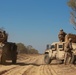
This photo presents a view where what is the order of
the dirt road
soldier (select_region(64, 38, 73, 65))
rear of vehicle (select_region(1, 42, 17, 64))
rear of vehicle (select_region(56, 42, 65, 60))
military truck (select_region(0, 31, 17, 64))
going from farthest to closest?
1. rear of vehicle (select_region(1, 42, 17, 64))
2. military truck (select_region(0, 31, 17, 64))
3. rear of vehicle (select_region(56, 42, 65, 60))
4. soldier (select_region(64, 38, 73, 65))
5. the dirt road

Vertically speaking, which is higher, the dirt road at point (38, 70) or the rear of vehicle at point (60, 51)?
the rear of vehicle at point (60, 51)

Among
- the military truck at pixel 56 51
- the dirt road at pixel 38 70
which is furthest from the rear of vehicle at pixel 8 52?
the dirt road at pixel 38 70

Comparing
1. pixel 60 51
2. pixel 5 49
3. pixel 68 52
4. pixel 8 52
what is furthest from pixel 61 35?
pixel 5 49

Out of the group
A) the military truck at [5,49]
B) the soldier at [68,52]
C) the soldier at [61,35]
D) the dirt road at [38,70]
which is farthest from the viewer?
the soldier at [61,35]

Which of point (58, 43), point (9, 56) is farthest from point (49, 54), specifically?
point (9, 56)

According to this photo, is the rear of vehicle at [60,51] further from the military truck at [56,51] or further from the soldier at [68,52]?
the soldier at [68,52]

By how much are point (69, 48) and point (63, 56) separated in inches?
79.8

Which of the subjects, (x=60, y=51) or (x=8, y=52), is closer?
(x=60, y=51)

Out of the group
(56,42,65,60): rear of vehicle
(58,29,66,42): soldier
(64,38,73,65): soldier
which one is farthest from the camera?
(58,29,66,42): soldier

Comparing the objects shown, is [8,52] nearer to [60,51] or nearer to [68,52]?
[60,51]

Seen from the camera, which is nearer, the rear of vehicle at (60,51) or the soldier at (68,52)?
the soldier at (68,52)

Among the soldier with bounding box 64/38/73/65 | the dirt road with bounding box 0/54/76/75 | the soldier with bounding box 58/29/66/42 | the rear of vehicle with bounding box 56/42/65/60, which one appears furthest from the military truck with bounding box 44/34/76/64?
the dirt road with bounding box 0/54/76/75

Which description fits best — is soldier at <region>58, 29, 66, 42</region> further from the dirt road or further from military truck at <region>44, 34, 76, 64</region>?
the dirt road

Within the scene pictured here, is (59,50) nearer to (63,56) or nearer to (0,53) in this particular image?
(63,56)
